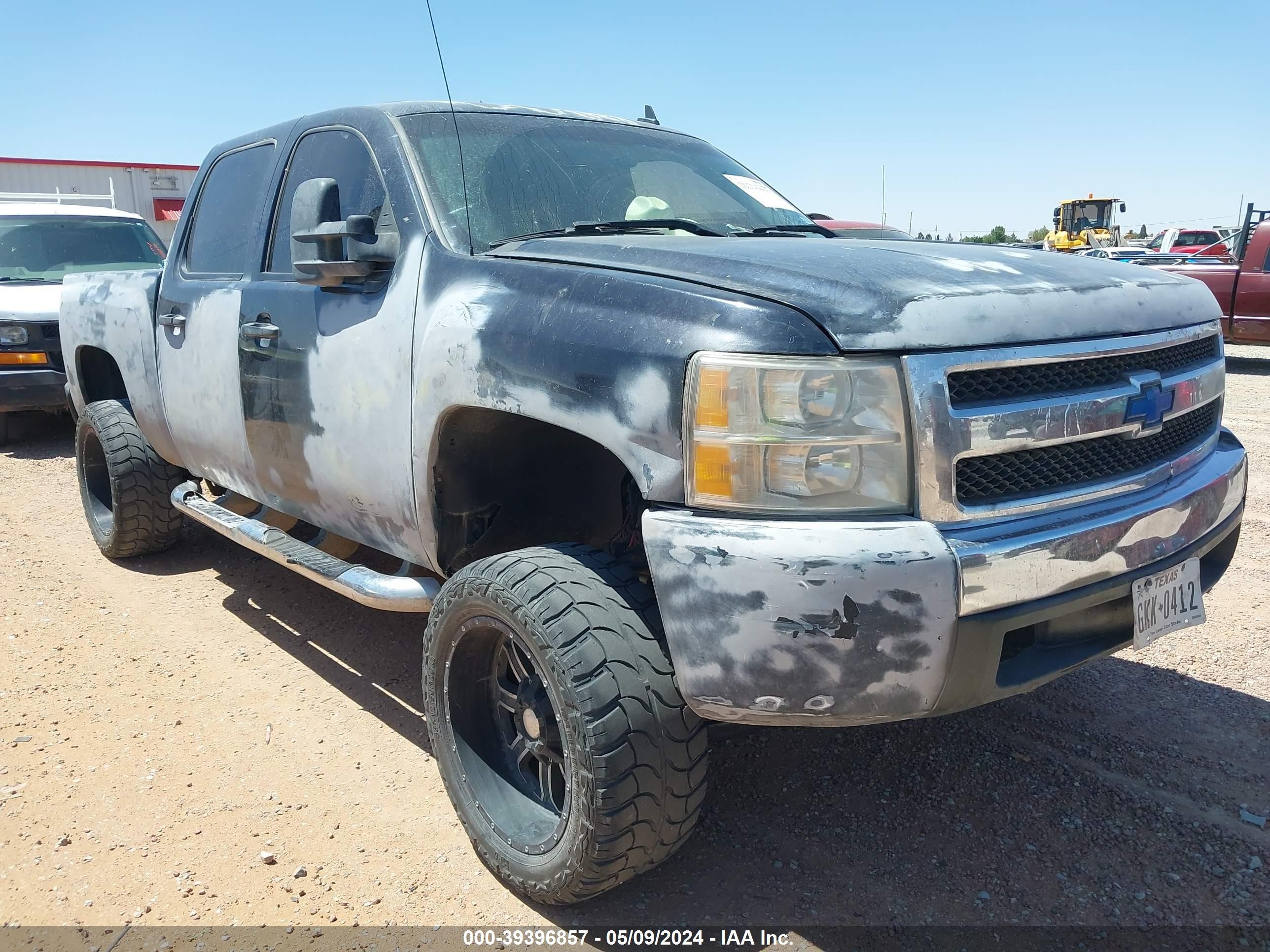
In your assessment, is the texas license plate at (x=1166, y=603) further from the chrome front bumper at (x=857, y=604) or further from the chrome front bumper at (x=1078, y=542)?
the chrome front bumper at (x=857, y=604)

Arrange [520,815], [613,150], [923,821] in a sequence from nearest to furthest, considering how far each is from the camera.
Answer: [520,815] → [923,821] → [613,150]

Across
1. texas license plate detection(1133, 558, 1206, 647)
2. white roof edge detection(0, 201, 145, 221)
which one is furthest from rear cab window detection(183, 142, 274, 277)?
white roof edge detection(0, 201, 145, 221)

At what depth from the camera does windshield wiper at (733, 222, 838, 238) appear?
3.18 m

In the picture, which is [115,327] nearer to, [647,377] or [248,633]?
[248,633]

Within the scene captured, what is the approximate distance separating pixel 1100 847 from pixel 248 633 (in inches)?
130

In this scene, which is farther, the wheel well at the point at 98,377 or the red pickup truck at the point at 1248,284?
the red pickup truck at the point at 1248,284

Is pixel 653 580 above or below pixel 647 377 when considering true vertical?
below

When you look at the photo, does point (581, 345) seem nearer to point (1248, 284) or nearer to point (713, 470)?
point (713, 470)

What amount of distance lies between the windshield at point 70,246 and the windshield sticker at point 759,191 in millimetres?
7062

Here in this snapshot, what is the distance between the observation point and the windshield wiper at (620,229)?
2.82 m

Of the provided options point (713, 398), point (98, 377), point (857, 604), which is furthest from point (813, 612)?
point (98, 377)

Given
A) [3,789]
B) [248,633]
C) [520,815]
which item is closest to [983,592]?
[520,815]

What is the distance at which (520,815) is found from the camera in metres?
2.52

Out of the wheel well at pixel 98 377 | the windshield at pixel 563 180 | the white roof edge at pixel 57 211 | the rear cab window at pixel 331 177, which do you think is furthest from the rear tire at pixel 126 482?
the white roof edge at pixel 57 211
